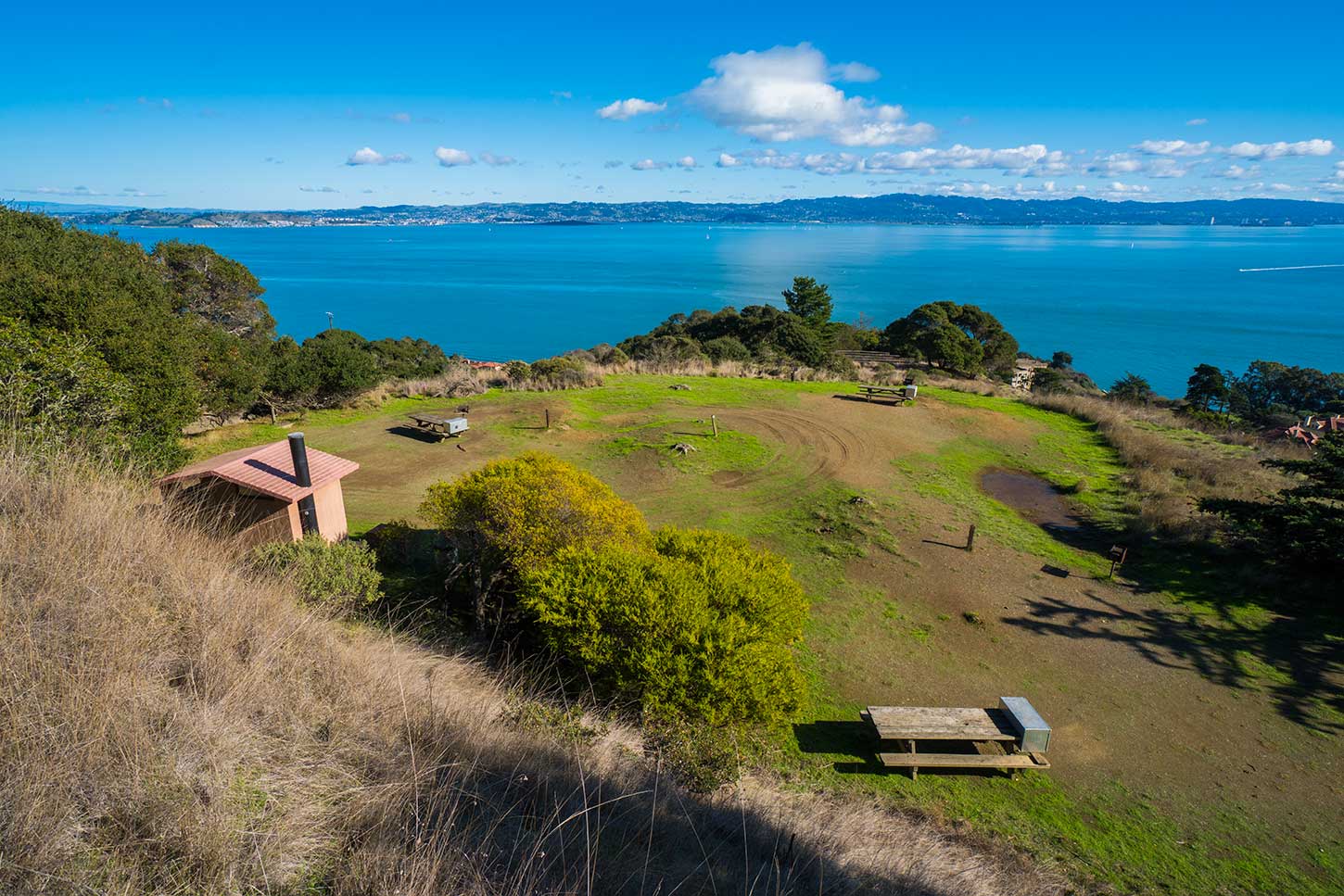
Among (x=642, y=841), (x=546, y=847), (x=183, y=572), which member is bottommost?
(x=642, y=841)

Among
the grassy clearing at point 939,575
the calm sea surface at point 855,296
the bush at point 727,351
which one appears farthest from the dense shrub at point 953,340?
the calm sea surface at point 855,296

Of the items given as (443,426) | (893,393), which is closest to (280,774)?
(443,426)

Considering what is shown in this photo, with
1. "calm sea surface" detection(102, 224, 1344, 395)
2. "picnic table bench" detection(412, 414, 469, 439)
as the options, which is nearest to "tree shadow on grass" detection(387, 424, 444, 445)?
"picnic table bench" detection(412, 414, 469, 439)

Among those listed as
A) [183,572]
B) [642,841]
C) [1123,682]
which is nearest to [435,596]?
[183,572]

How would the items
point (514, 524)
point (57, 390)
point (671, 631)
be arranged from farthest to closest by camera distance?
1. point (57, 390)
2. point (514, 524)
3. point (671, 631)

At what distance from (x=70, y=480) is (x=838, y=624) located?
9.53 m

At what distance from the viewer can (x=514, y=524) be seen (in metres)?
8.19

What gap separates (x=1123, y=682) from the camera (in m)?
8.95

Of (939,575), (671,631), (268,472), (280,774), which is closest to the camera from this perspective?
(280,774)

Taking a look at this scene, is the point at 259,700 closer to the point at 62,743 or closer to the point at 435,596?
the point at 62,743

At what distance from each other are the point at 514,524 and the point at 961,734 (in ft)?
19.5

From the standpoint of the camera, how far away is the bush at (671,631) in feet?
21.7

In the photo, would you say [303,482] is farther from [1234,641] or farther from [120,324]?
[1234,641]

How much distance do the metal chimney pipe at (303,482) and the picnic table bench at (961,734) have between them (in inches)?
335
